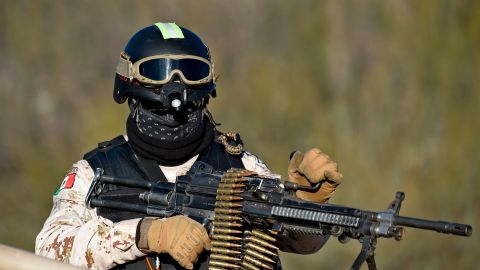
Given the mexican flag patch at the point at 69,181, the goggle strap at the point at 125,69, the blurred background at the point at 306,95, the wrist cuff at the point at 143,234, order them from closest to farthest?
1. the wrist cuff at the point at 143,234
2. the mexican flag patch at the point at 69,181
3. the goggle strap at the point at 125,69
4. the blurred background at the point at 306,95

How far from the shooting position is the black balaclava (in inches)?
283

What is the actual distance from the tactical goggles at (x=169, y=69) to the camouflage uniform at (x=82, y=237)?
76 cm

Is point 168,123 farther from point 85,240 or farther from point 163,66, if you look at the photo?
point 85,240

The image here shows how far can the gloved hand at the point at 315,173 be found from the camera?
6566 millimetres

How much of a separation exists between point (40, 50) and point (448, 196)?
17.6 feet

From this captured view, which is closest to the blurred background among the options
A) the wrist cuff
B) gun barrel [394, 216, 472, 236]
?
the wrist cuff

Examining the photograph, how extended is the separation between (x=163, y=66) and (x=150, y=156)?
53 centimetres

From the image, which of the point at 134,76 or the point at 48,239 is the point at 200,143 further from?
the point at 48,239

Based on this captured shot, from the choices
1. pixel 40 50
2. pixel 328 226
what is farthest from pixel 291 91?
pixel 328 226

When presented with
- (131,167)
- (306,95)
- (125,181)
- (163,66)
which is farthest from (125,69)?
(306,95)

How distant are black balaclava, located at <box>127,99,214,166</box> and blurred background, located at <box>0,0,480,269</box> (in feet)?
21.6

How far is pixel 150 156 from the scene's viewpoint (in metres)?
7.25

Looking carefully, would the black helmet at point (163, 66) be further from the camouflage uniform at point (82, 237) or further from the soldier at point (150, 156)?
the camouflage uniform at point (82, 237)

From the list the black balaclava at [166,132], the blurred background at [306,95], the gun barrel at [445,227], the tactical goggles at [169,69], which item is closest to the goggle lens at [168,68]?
the tactical goggles at [169,69]
